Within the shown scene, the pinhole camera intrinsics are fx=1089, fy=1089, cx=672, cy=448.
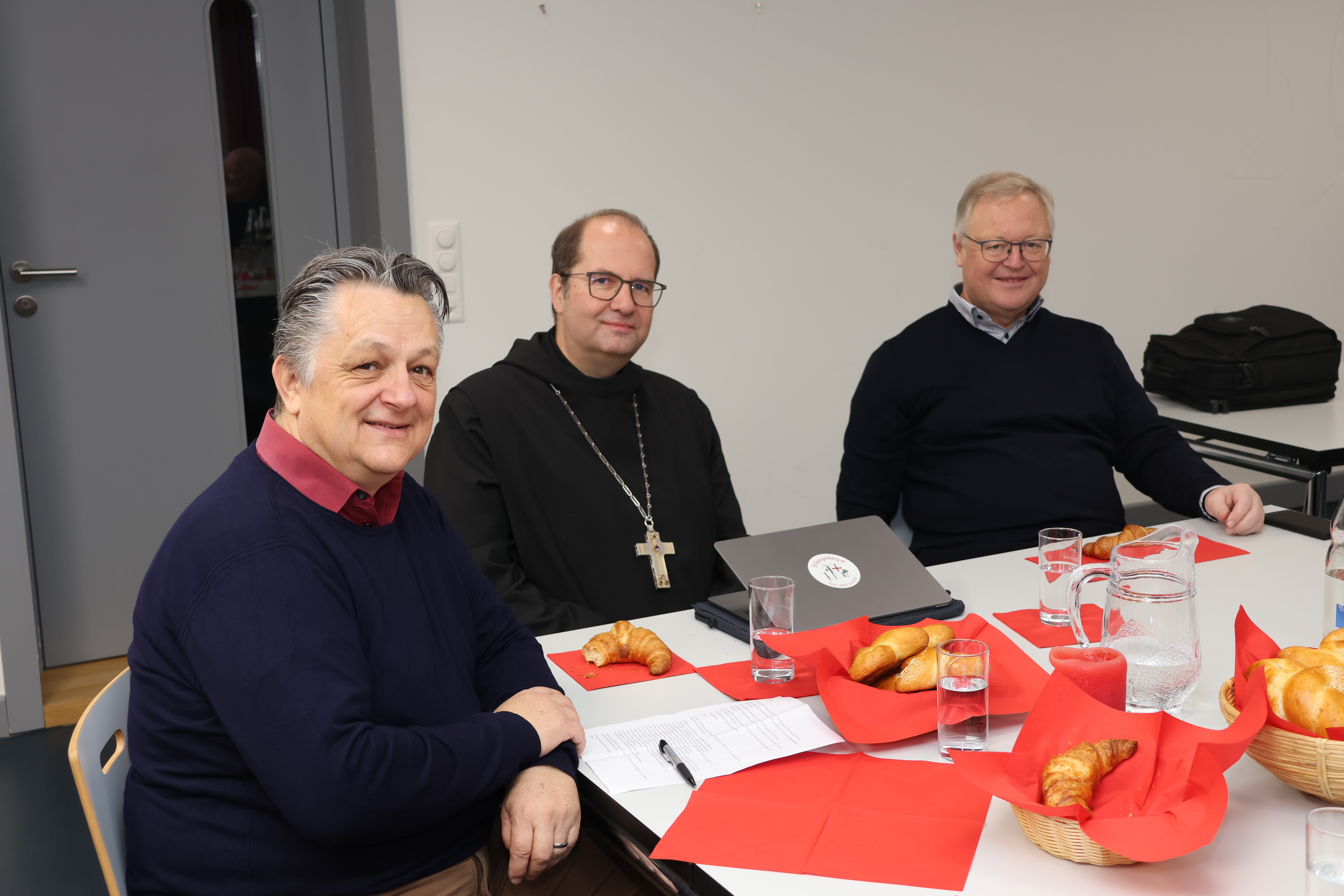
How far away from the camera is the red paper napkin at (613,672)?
161 centimetres

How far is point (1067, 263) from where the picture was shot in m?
4.46

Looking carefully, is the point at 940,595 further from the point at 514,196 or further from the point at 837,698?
the point at 514,196

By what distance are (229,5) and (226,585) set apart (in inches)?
108

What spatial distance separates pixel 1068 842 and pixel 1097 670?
0.94 feet

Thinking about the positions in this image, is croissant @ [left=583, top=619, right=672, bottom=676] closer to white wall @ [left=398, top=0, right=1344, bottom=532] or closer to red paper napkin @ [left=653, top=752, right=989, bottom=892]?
red paper napkin @ [left=653, top=752, right=989, bottom=892]

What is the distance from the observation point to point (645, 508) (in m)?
2.39

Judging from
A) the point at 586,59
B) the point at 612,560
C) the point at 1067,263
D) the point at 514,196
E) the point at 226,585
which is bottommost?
the point at 612,560

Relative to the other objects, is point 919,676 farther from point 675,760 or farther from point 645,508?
A: point 645,508

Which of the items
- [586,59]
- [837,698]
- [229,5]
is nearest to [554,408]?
[837,698]

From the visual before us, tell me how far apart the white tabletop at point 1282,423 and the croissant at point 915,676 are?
6.99 ft

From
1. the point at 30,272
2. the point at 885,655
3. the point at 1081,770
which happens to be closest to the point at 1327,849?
the point at 1081,770

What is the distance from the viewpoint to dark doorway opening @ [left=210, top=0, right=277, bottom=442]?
336 cm

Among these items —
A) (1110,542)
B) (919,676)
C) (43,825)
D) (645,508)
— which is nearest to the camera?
(919,676)

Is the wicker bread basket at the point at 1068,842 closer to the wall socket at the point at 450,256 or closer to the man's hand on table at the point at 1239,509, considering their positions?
the man's hand on table at the point at 1239,509
